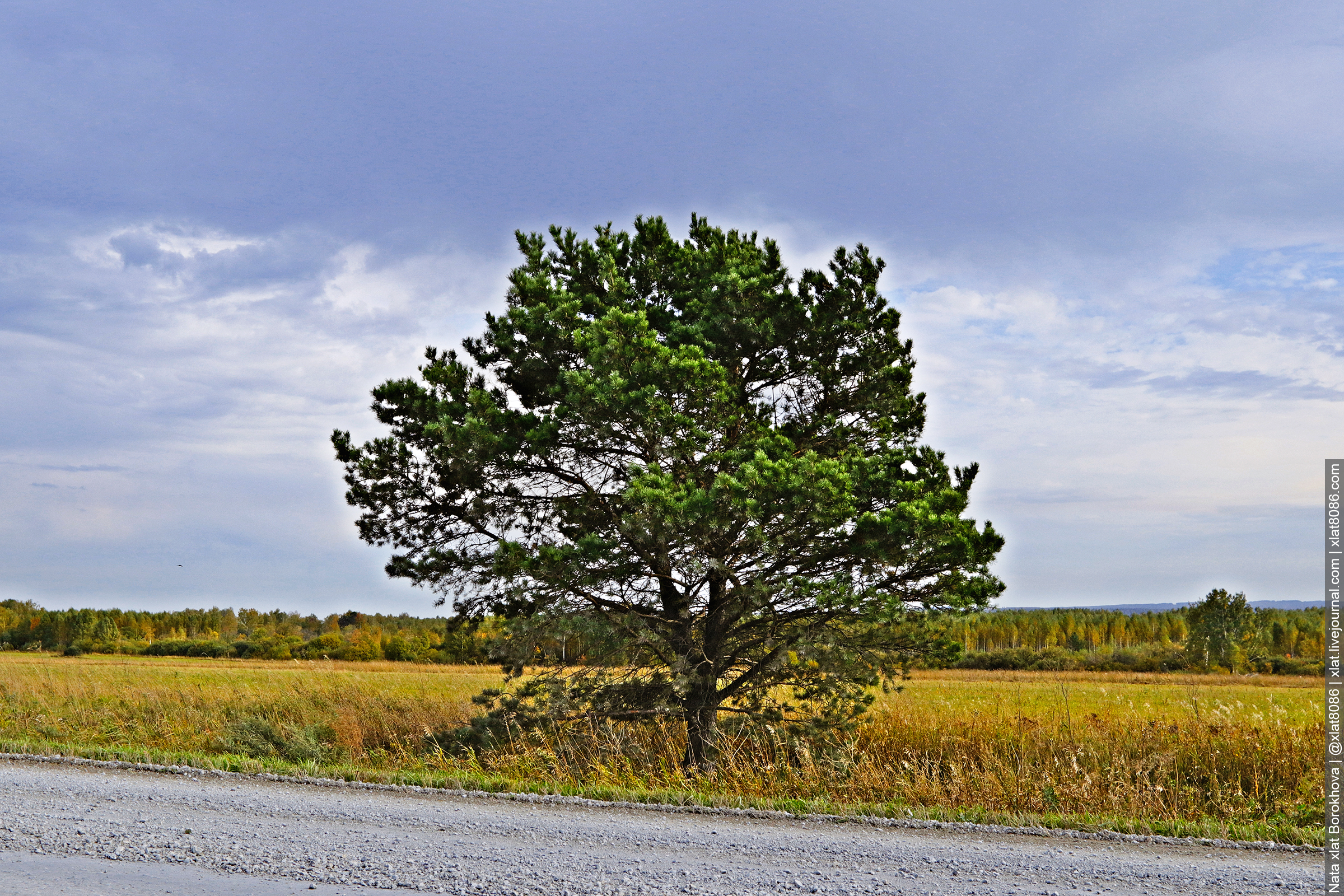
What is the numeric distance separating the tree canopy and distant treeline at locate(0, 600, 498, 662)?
25.4m

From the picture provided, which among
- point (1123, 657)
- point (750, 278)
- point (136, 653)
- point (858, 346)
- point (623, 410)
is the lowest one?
point (136, 653)

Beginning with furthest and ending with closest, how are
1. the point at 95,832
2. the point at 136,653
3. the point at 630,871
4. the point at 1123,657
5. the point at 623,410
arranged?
1. the point at 136,653
2. the point at 1123,657
3. the point at 623,410
4. the point at 95,832
5. the point at 630,871

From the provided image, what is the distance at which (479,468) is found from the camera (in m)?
12.2

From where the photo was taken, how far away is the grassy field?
8.83 meters

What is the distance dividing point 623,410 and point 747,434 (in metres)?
1.89

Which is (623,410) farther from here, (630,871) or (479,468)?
(630,871)

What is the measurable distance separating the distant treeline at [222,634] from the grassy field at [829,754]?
20.0 meters

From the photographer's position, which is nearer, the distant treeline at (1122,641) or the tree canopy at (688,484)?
the tree canopy at (688,484)

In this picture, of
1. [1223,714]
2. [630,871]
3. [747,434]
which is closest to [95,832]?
[630,871]

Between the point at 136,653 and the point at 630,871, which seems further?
the point at 136,653

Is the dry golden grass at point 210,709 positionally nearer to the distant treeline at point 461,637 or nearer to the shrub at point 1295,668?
the distant treeline at point 461,637

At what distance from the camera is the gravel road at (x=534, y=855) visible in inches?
231

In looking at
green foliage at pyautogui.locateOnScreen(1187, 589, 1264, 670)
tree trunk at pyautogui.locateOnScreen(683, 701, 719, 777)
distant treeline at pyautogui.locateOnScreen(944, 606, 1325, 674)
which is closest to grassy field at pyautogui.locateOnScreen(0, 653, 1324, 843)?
tree trunk at pyautogui.locateOnScreen(683, 701, 719, 777)

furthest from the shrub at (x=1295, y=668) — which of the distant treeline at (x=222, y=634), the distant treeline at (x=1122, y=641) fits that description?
the distant treeline at (x=222, y=634)
